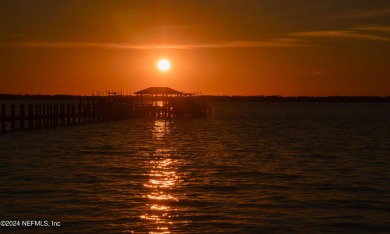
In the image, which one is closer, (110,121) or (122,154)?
(122,154)

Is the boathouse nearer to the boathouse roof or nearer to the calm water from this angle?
the boathouse roof

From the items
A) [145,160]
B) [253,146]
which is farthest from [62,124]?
[145,160]

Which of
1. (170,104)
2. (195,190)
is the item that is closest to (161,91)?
(170,104)

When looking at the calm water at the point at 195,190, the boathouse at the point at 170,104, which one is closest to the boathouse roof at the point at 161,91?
the boathouse at the point at 170,104

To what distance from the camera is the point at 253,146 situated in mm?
38438

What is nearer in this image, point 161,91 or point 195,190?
point 195,190

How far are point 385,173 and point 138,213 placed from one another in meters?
12.6

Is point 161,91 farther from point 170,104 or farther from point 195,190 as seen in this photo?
point 195,190

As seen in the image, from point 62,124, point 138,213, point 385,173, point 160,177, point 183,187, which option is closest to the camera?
point 138,213

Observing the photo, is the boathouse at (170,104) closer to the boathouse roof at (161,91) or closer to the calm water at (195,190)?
the boathouse roof at (161,91)

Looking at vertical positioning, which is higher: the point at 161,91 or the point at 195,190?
the point at 161,91

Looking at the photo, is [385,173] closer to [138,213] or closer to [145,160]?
[145,160]

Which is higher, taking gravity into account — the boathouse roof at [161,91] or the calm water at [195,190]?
the boathouse roof at [161,91]

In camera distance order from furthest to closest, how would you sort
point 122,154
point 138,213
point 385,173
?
1. point 122,154
2. point 385,173
3. point 138,213
